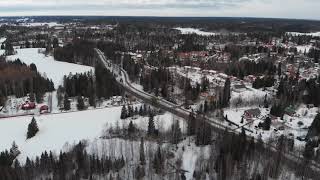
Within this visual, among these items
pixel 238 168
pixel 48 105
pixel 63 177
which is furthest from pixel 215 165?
pixel 48 105

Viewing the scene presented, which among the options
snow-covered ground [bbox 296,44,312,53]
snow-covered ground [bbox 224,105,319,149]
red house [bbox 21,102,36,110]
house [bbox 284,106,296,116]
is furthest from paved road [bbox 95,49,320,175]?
snow-covered ground [bbox 296,44,312,53]

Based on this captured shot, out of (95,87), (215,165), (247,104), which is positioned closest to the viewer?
(215,165)

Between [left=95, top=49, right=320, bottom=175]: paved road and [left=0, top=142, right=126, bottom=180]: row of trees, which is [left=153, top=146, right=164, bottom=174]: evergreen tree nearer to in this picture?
[left=0, top=142, right=126, bottom=180]: row of trees

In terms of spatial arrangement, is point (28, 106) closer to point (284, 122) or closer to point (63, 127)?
point (63, 127)

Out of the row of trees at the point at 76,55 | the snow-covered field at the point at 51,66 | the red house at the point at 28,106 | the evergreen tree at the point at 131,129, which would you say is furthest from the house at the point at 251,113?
the row of trees at the point at 76,55

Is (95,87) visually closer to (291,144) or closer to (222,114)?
(222,114)

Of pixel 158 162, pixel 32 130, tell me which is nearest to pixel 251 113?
pixel 158 162

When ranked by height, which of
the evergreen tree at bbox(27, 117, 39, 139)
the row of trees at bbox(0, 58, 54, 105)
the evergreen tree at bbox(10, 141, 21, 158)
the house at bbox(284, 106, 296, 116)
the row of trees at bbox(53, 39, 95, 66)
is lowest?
the evergreen tree at bbox(10, 141, 21, 158)
